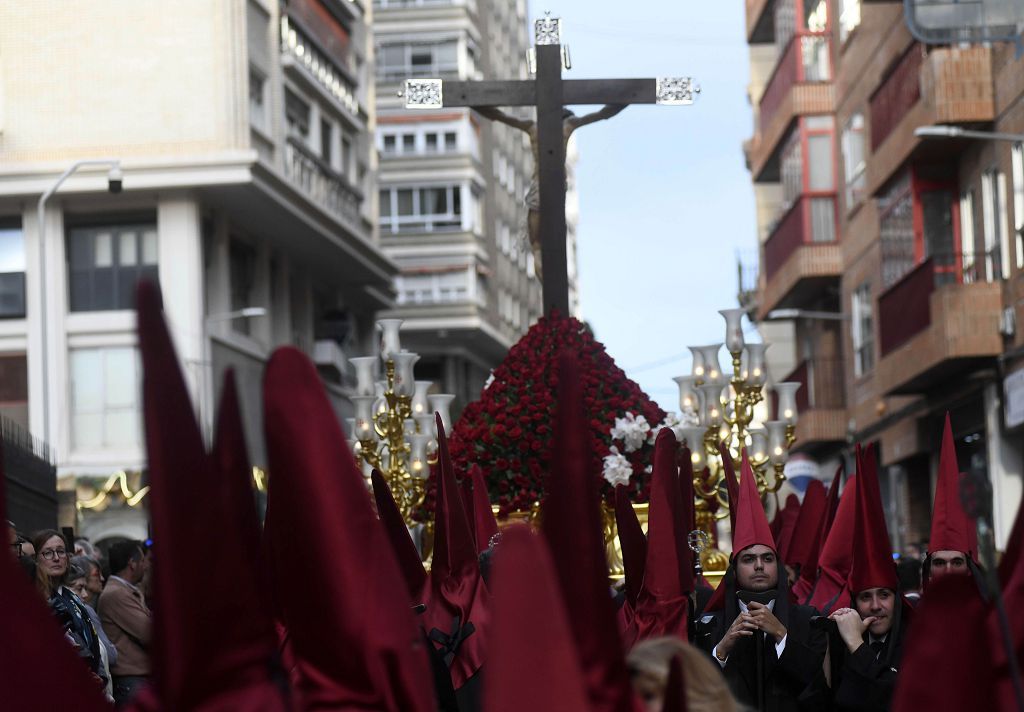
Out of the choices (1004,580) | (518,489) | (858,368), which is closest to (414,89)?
(518,489)

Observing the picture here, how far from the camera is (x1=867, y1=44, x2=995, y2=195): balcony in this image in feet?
88.9

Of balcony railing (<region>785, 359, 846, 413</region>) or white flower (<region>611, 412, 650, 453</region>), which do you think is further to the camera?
balcony railing (<region>785, 359, 846, 413</region>)

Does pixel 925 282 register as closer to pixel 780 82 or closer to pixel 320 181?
pixel 780 82

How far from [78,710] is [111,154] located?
3822cm

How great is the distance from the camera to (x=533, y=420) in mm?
12023

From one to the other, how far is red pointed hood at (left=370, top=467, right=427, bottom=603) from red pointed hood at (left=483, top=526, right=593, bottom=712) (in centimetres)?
341

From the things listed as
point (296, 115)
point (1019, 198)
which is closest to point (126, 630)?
point (1019, 198)

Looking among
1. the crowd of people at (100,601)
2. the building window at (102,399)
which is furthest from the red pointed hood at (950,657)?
the building window at (102,399)

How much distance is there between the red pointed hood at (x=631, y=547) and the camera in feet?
26.4

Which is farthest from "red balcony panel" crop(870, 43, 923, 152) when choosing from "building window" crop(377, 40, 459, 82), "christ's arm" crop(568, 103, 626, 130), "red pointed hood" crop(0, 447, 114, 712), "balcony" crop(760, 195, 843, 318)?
"building window" crop(377, 40, 459, 82)

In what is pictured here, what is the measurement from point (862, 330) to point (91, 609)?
28440 mm

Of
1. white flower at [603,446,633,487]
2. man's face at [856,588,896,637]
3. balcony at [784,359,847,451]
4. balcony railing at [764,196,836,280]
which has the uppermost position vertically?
balcony railing at [764,196,836,280]

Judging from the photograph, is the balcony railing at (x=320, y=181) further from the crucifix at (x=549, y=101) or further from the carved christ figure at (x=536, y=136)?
the crucifix at (x=549, y=101)

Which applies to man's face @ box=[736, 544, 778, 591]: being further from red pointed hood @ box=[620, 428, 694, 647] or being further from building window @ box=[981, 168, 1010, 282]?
building window @ box=[981, 168, 1010, 282]
